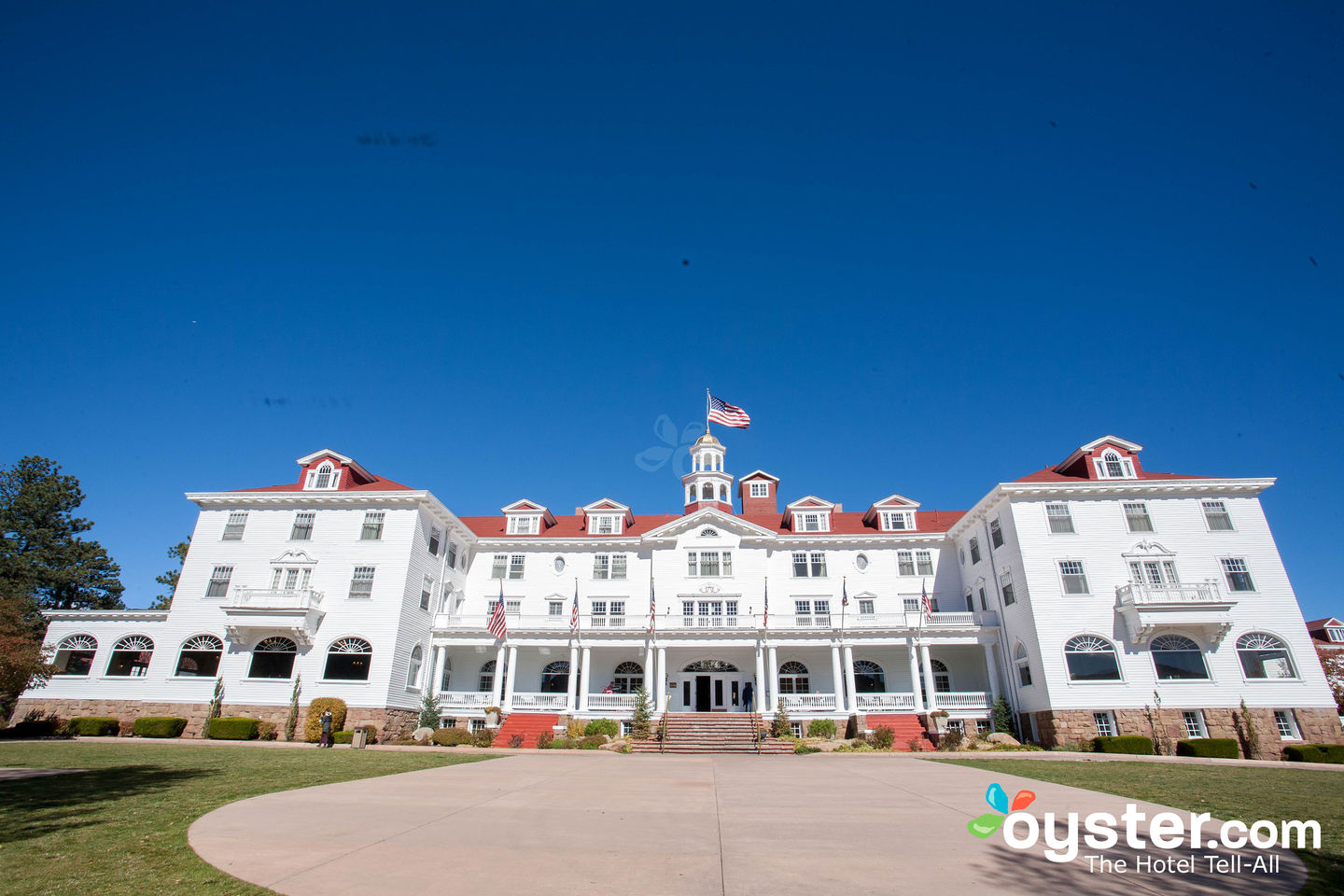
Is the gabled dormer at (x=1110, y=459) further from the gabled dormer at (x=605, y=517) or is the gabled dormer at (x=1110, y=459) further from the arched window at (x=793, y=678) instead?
the gabled dormer at (x=605, y=517)

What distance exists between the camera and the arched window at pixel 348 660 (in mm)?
31719

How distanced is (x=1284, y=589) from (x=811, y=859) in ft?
116

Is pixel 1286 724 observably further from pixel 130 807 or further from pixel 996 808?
pixel 130 807

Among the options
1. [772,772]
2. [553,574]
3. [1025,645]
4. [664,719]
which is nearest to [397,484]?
[553,574]

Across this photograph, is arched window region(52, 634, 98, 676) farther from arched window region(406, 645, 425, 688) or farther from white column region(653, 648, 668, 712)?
white column region(653, 648, 668, 712)

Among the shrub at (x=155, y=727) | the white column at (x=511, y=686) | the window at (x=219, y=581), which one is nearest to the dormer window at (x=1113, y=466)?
the white column at (x=511, y=686)

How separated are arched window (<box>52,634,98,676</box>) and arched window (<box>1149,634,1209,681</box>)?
5140cm

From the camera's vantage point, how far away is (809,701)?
3378cm

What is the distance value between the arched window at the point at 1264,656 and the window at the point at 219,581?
4890cm

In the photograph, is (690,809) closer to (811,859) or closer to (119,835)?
(811,859)

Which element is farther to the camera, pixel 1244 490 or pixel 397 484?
pixel 397 484

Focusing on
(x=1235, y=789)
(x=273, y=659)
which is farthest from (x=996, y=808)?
(x=273, y=659)

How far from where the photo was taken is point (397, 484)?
120ft

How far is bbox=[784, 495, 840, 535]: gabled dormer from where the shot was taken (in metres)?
40.9
